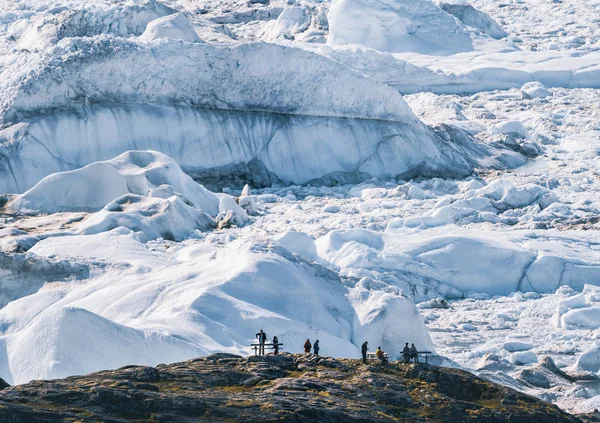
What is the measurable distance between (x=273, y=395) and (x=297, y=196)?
2650 cm

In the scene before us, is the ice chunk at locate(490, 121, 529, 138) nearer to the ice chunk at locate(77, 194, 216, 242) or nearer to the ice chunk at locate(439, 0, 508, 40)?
the ice chunk at locate(77, 194, 216, 242)

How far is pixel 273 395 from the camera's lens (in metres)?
18.9

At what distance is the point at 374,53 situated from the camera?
60.5 meters

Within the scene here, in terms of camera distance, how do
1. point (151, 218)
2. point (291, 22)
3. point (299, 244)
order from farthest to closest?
point (291, 22), point (151, 218), point (299, 244)

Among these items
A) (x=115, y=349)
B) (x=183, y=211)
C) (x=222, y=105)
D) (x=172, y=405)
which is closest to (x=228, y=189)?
(x=222, y=105)

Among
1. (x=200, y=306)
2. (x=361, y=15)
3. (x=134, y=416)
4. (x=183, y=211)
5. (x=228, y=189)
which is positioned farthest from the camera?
(x=361, y=15)

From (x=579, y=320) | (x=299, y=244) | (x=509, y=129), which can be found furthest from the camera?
(x=509, y=129)

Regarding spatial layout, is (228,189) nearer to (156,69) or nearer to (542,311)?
(156,69)

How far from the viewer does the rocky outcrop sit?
17750 millimetres

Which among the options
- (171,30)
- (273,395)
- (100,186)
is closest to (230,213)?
(100,186)

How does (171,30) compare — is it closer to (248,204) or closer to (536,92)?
(248,204)

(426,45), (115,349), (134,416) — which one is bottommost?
(426,45)

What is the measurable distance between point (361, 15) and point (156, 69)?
2103 cm

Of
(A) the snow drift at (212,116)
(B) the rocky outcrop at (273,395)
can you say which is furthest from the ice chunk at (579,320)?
(A) the snow drift at (212,116)
